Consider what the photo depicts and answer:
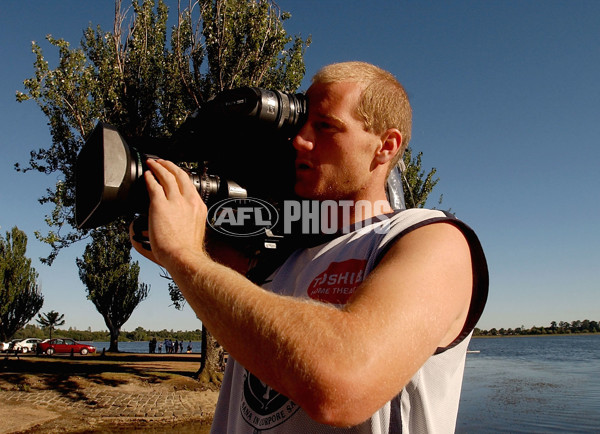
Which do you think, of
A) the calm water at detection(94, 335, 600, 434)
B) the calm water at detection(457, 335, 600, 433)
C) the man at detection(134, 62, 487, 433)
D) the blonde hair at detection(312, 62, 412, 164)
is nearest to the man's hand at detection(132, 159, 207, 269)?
the man at detection(134, 62, 487, 433)

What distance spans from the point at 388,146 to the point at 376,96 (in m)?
0.15

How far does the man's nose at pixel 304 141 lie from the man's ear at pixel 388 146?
0.19 m

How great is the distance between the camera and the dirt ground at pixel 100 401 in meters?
10.2

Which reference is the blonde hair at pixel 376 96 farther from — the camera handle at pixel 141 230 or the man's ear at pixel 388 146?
the camera handle at pixel 141 230

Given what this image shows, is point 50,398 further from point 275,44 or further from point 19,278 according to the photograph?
point 19,278

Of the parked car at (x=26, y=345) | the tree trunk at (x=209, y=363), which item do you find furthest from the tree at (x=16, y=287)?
the tree trunk at (x=209, y=363)

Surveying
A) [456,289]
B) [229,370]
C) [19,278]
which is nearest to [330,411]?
[456,289]

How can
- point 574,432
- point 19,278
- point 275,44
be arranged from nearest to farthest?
point 275,44 → point 574,432 → point 19,278

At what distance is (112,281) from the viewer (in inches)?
968

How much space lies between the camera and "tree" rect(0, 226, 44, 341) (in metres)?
25.3

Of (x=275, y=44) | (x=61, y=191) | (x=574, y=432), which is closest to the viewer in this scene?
(x=61, y=191)

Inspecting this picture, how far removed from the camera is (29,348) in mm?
28984

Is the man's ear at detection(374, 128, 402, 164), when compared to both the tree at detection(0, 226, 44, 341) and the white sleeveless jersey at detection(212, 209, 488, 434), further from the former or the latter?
the tree at detection(0, 226, 44, 341)

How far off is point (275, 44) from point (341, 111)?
1161 centimetres
